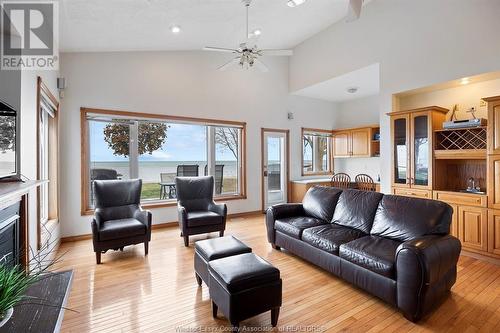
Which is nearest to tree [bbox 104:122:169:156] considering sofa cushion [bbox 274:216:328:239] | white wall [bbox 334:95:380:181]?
sofa cushion [bbox 274:216:328:239]

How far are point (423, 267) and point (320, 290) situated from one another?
96 centimetres

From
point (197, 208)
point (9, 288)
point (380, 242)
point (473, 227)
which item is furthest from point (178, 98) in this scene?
point (473, 227)

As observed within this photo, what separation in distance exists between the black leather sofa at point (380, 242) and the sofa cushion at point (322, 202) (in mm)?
13

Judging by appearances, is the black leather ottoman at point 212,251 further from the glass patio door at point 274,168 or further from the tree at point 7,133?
the glass patio door at point 274,168

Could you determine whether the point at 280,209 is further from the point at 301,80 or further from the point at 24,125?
the point at 301,80

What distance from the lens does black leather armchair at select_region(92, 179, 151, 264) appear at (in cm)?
321

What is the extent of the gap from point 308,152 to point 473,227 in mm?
4067

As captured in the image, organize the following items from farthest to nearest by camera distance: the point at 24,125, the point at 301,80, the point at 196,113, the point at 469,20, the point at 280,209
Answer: the point at 301,80, the point at 196,113, the point at 280,209, the point at 469,20, the point at 24,125

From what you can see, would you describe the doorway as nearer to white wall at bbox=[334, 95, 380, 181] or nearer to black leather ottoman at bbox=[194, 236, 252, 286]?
white wall at bbox=[334, 95, 380, 181]

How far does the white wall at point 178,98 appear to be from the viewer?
4.08 m

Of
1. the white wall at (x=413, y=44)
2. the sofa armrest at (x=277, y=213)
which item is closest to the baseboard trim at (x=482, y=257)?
the white wall at (x=413, y=44)

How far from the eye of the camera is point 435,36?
12.3 ft

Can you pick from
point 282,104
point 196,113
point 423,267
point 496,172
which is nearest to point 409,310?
point 423,267

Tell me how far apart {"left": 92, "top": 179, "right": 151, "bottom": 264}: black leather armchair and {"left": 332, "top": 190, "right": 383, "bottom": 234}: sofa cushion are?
2.54 m
